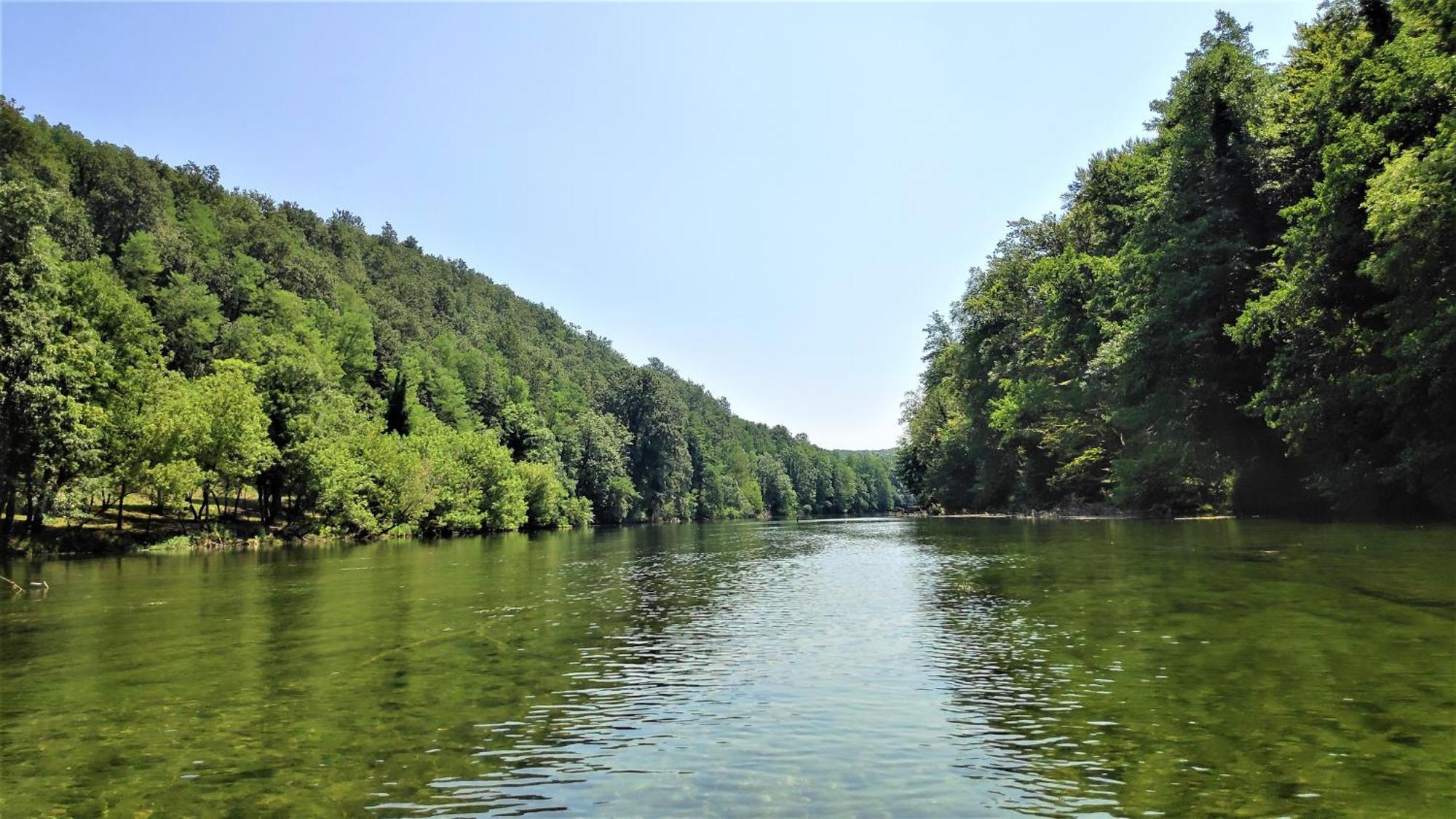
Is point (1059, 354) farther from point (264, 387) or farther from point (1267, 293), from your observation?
point (264, 387)

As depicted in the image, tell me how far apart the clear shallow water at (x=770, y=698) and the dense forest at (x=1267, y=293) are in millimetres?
13082

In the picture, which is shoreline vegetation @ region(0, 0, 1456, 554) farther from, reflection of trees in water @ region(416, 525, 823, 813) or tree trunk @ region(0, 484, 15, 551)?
reflection of trees in water @ region(416, 525, 823, 813)

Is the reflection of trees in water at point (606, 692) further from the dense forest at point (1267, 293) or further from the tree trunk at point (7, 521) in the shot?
the tree trunk at point (7, 521)

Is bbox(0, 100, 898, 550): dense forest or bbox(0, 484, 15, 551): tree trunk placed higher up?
bbox(0, 100, 898, 550): dense forest

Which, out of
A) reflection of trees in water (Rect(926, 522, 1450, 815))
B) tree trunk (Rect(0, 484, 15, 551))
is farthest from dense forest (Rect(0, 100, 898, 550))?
reflection of trees in water (Rect(926, 522, 1450, 815))

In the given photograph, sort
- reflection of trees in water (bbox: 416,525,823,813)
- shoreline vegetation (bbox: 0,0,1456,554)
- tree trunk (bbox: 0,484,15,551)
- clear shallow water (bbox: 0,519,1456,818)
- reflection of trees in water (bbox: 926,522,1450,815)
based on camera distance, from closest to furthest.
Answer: reflection of trees in water (bbox: 926,522,1450,815)
clear shallow water (bbox: 0,519,1456,818)
reflection of trees in water (bbox: 416,525,823,813)
shoreline vegetation (bbox: 0,0,1456,554)
tree trunk (bbox: 0,484,15,551)

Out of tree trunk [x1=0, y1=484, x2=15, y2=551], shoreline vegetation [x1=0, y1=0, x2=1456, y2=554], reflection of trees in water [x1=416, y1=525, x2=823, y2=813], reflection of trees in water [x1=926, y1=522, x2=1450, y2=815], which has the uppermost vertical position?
shoreline vegetation [x1=0, y1=0, x2=1456, y2=554]

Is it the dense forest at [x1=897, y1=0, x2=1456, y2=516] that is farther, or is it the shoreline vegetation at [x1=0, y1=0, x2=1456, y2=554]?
the shoreline vegetation at [x1=0, y1=0, x2=1456, y2=554]

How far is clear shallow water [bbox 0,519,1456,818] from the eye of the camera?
8906 millimetres

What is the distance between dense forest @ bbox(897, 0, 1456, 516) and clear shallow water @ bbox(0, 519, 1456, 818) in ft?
42.9

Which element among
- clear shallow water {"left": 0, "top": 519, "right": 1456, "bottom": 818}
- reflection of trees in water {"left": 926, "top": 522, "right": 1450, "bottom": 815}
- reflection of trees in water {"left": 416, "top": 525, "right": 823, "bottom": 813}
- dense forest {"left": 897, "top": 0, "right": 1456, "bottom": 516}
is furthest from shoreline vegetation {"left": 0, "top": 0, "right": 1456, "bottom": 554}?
reflection of trees in water {"left": 416, "top": 525, "right": 823, "bottom": 813}

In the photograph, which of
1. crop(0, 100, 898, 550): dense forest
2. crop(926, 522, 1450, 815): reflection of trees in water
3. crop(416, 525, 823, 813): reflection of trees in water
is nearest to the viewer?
crop(926, 522, 1450, 815): reflection of trees in water

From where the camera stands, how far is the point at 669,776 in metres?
9.57

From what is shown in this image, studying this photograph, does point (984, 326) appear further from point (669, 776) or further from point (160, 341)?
point (669, 776)
